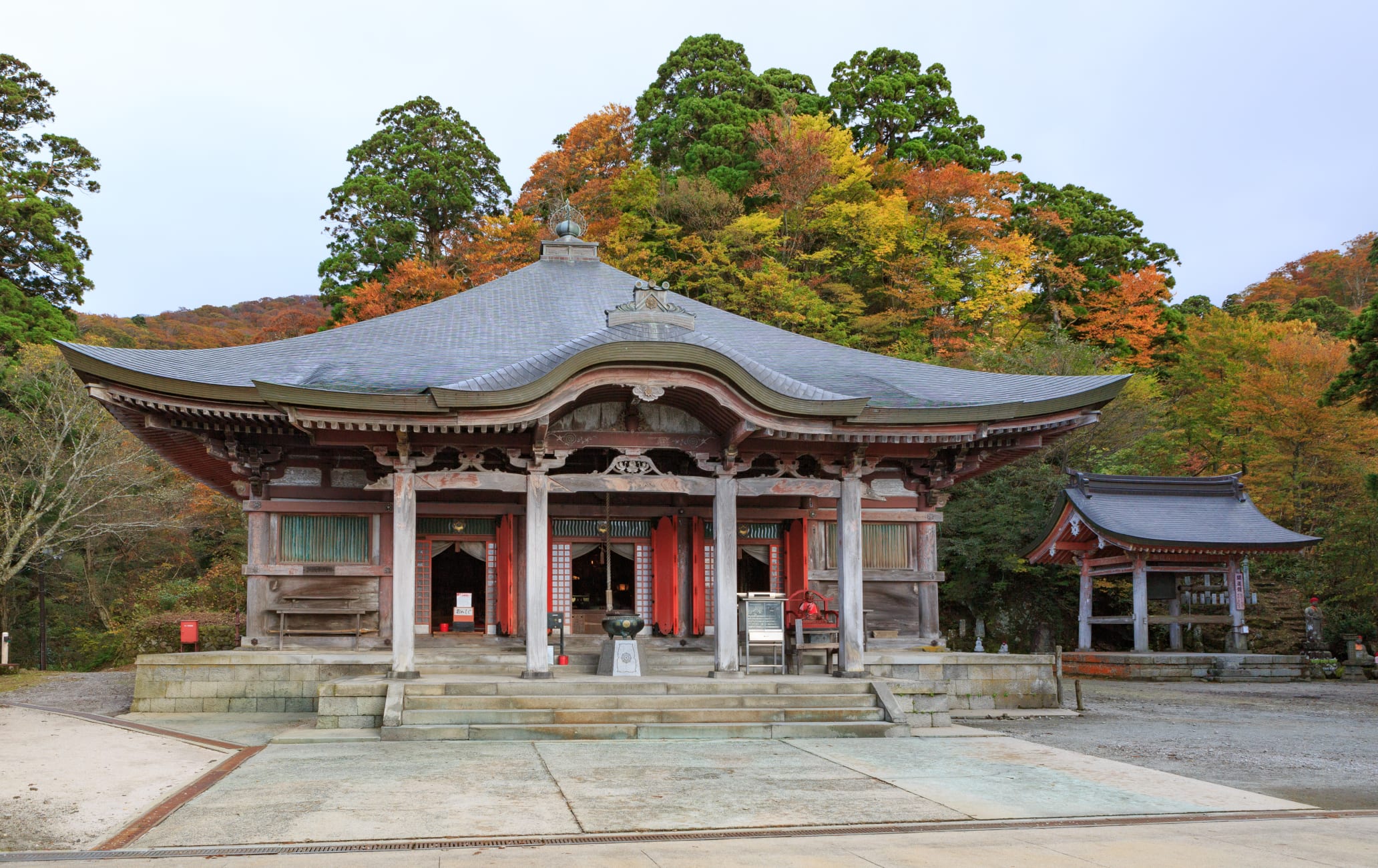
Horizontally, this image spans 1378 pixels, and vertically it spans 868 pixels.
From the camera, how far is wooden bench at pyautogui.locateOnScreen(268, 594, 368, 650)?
50.3 ft

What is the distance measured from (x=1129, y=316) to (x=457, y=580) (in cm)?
2892

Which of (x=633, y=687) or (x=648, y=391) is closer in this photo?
(x=633, y=687)

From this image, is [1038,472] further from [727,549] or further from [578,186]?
[578,186]

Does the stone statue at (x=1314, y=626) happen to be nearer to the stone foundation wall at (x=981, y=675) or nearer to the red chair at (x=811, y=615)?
the stone foundation wall at (x=981, y=675)

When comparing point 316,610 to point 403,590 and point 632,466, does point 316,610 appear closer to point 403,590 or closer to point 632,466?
point 403,590

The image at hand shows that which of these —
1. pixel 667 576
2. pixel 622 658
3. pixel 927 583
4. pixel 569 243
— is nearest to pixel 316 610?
pixel 622 658

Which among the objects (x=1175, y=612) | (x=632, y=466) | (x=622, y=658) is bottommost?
(x=1175, y=612)

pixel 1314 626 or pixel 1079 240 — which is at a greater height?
pixel 1079 240

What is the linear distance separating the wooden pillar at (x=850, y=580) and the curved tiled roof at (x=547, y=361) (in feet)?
3.91

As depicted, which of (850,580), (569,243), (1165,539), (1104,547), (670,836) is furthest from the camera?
(1104,547)

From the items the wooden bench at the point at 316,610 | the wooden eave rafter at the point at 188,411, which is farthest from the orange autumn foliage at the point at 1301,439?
the wooden eave rafter at the point at 188,411

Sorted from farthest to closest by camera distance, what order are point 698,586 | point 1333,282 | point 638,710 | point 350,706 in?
1. point 1333,282
2. point 698,586
3. point 350,706
4. point 638,710

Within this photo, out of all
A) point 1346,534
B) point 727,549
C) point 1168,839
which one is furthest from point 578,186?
point 1168,839

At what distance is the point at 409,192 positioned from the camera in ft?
137
